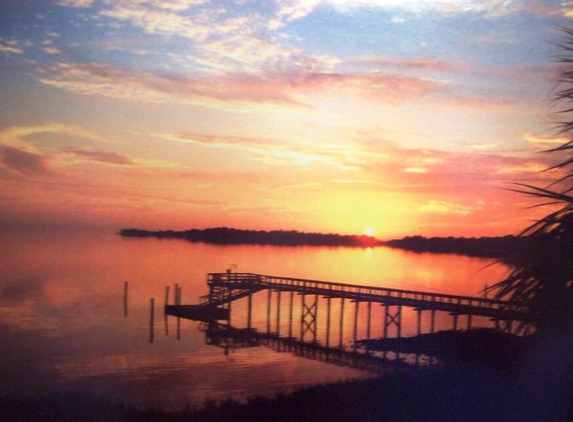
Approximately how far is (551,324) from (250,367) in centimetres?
2858

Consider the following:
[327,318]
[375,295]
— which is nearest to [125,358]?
[375,295]

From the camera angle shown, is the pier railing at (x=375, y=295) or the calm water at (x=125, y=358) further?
the pier railing at (x=375, y=295)

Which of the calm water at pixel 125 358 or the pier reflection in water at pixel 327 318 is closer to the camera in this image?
the calm water at pixel 125 358

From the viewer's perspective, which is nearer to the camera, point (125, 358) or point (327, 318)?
point (125, 358)

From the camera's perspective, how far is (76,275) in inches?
3767

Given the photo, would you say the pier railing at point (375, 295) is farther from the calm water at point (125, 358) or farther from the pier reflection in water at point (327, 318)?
the calm water at point (125, 358)

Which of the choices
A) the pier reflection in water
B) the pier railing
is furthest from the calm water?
the pier railing

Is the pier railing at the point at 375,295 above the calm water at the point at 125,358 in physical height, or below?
above

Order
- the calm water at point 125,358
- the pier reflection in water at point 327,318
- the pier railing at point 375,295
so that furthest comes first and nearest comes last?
the pier reflection in water at point 327,318 → the pier railing at point 375,295 → the calm water at point 125,358

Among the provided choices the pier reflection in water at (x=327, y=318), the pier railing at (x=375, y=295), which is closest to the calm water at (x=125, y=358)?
the pier reflection in water at (x=327, y=318)

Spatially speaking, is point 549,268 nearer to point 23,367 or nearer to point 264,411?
point 264,411

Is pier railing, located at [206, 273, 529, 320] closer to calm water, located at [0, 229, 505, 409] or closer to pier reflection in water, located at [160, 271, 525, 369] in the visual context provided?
pier reflection in water, located at [160, 271, 525, 369]

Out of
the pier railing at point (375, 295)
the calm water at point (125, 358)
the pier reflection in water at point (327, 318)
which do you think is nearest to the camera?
the calm water at point (125, 358)

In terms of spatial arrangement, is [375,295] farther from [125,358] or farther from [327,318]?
[125,358]
